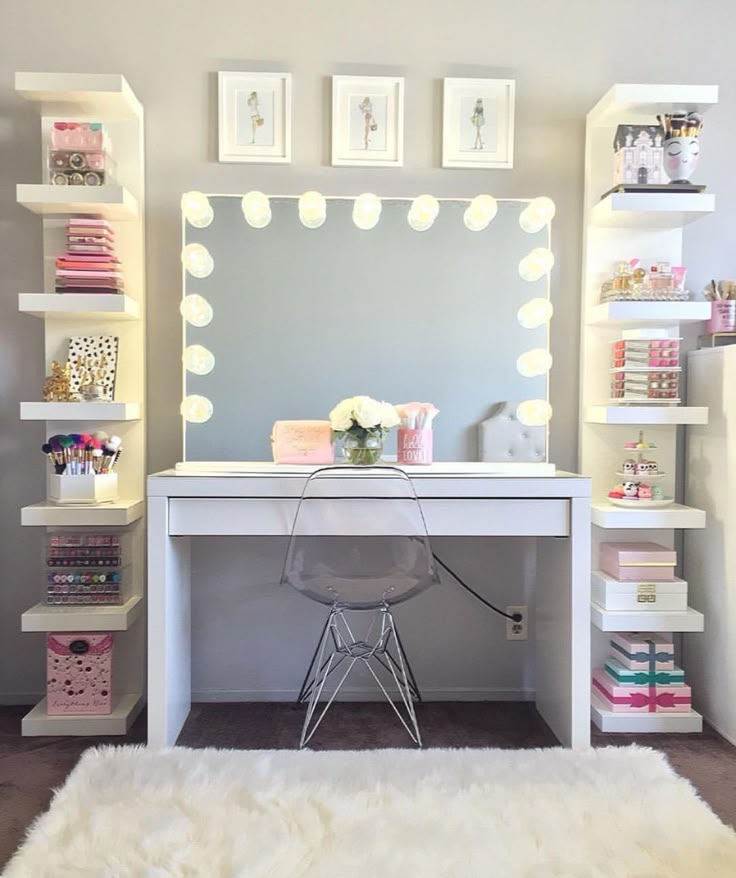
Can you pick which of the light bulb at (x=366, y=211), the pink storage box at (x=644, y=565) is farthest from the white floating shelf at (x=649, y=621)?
the light bulb at (x=366, y=211)

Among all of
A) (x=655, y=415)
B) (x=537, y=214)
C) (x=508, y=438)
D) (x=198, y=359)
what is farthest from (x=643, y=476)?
(x=198, y=359)

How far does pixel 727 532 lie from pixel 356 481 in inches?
48.1

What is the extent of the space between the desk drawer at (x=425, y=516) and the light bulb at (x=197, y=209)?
100 centimetres

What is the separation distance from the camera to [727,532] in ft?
8.05

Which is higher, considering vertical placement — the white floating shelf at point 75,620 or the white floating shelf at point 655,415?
the white floating shelf at point 655,415

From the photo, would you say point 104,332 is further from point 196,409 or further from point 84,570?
point 84,570

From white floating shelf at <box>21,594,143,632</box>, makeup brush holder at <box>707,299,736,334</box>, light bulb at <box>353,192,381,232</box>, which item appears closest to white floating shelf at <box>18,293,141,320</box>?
light bulb at <box>353,192,381,232</box>

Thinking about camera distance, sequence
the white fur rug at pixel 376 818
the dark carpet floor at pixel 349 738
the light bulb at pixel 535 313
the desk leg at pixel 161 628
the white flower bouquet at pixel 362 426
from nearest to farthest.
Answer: the white fur rug at pixel 376 818
the dark carpet floor at pixel 349 738
the desk leg at pixel 161 628
the white flower bouquet at pixel 362 426
the light bulb at pixel 535 313

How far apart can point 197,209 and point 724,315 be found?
1.81m

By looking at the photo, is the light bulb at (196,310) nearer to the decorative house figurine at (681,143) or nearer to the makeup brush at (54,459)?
the makeup brush at (54,459)

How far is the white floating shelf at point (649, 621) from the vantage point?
2.44 metres

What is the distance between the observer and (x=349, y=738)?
2.38 m

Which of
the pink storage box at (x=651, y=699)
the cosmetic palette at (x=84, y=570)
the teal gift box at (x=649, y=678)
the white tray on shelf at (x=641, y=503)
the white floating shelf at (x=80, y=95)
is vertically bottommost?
the pink storage box at (x=651, y=699)

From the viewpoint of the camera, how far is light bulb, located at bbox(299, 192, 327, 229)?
2.61 meters
